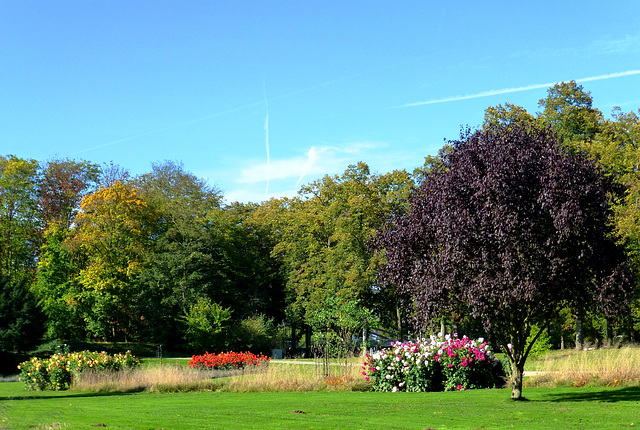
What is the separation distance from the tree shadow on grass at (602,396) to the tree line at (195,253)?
18.5 m

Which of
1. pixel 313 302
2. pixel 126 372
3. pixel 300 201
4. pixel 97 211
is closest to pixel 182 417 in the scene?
pixel 126 372

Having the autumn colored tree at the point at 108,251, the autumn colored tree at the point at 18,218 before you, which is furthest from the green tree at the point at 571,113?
the autumn colored tree at the point at 18,218

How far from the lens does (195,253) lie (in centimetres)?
4525

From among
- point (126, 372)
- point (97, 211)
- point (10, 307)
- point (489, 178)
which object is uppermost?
point (97, 211)

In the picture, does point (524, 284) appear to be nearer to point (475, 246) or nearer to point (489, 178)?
point (475, 246)

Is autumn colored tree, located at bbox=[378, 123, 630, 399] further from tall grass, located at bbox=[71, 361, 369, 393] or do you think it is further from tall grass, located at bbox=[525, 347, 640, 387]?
tall grass, located at bbox=[71, 361, 369, 393]

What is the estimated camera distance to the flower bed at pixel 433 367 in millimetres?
18234

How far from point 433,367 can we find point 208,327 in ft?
77.9

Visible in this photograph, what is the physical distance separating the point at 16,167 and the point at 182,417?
149 feet

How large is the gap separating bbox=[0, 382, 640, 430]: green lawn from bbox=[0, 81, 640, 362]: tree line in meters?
20.1

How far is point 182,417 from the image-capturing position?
38.1 feet

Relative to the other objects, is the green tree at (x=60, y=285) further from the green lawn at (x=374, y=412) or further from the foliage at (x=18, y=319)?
the green lawn at (x=374, y=412)

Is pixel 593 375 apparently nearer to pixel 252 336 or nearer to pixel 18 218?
pixel 252 336

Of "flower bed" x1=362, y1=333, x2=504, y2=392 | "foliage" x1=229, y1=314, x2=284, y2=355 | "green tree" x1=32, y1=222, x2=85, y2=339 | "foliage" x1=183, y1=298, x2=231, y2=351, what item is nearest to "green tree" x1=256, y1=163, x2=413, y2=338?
"foliage" x1=229, y1=314, x2=284, y2=355
